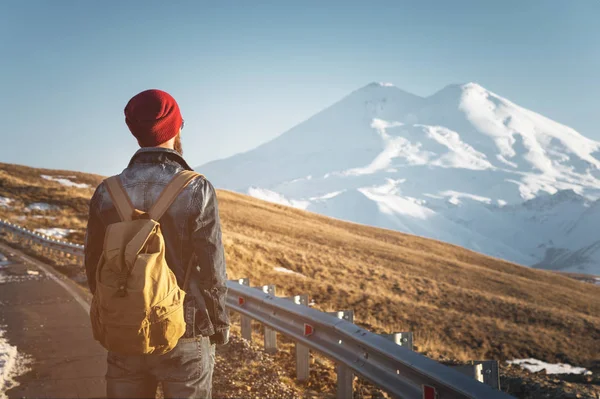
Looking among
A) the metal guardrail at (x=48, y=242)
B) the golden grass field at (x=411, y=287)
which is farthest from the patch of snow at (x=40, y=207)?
the metal guardrail at (x=48, y=242)

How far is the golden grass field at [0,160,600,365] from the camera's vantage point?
1833 cm

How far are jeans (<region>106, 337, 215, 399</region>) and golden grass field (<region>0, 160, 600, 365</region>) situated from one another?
10.5 metres

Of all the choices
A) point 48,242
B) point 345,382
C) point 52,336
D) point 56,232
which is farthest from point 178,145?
point 56,232

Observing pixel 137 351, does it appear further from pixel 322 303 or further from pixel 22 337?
pixel 322 303

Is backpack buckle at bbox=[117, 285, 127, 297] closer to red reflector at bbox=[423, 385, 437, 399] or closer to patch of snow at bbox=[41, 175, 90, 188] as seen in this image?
red reflector at bbox=[423, 385, 437, 399]

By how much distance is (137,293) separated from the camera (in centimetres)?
277

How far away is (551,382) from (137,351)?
23.6 feet

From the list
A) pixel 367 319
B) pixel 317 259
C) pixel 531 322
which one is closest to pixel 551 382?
pixel 367 319

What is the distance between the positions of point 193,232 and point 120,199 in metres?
0.41

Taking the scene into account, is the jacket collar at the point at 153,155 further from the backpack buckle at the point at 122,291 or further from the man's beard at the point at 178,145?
the backpack buckle at the point at 122,291

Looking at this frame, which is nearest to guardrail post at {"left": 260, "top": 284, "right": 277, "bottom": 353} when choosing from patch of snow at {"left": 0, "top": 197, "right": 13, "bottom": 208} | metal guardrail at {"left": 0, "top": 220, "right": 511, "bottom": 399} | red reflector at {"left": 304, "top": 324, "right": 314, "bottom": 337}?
metal guardrail at {"left": 0, "top": 220, "right": 511, "bottom": 399}

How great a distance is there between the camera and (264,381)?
21.4ft

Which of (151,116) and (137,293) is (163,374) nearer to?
(137,293)

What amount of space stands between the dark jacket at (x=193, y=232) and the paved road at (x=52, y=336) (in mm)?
3262
